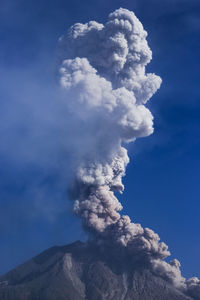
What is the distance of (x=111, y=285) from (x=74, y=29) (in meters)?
33.0

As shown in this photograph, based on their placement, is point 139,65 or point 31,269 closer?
point 139,65

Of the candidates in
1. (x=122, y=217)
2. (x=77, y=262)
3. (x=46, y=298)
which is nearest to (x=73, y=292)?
(x=46, y=298)

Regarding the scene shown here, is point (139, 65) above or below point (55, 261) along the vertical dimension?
above

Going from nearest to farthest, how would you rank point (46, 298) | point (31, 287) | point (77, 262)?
1. point (46, 298)
2. point (31, 287)
3. point (77, 262)

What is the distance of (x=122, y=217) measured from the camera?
40219 millimetres

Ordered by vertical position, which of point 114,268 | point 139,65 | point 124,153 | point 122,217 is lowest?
point 114,268

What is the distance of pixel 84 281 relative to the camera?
148 ft

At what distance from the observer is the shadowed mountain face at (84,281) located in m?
40.8

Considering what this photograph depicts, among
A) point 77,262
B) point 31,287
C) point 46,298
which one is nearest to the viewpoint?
point 46,298

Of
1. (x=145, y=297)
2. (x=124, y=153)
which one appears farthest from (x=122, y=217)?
(x=145, y=297)

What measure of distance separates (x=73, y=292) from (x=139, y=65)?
1171 inches

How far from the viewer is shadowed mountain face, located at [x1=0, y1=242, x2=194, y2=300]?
4081 cm

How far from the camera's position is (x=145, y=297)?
40938 mm

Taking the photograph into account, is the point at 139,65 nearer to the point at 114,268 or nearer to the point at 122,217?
the point at 122,217
